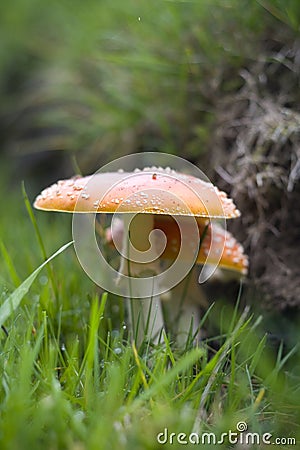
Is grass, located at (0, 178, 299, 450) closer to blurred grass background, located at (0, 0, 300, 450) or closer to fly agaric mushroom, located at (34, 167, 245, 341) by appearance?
blurred grass background, located at (0, 0, 300, 450)

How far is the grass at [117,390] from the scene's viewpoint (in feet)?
2.41

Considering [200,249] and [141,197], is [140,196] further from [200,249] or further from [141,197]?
[200,249]

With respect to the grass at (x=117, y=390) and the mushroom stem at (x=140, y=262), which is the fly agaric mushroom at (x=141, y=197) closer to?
the mushroom stem at (x=140, y=262)

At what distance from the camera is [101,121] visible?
2.25m

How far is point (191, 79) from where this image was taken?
6.41 feet

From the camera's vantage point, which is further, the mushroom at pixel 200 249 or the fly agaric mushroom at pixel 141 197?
the mushroom at pixel 200 249

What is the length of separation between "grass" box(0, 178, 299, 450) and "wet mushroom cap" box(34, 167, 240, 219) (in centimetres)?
20

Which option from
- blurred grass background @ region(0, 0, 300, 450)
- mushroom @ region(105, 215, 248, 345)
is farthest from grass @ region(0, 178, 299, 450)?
mushroom @ region(105, 215, 248, 345)

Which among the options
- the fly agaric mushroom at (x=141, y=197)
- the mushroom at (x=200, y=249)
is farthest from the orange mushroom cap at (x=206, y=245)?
the fly agaric mushroom at (x=141, y=197)

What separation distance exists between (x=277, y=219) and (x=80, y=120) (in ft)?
4.20

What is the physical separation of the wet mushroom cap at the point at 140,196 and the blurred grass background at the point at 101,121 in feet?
0.76

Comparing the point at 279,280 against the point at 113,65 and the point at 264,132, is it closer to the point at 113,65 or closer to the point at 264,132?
the point at 264,132

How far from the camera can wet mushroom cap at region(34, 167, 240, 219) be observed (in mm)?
1058

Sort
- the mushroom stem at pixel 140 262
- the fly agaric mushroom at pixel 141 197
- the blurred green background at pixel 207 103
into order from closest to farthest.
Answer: the fly agaric mushroom at pixel 141 197 → the mushroom stem at pixel 140 262 → the blurred green background at pixel 207 103
